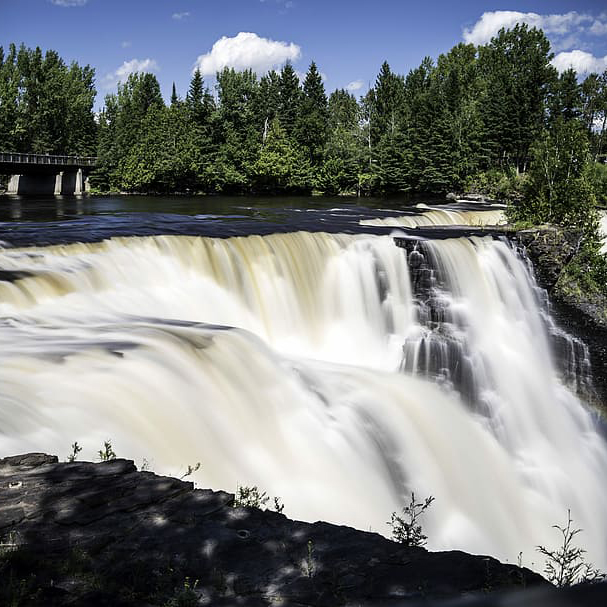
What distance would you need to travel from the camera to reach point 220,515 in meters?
3.75

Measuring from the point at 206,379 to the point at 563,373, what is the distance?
9000 millimetres

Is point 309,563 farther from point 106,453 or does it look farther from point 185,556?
point 106,453

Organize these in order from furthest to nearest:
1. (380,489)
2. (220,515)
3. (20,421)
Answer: (380,489) → (20,421) → (220,515)

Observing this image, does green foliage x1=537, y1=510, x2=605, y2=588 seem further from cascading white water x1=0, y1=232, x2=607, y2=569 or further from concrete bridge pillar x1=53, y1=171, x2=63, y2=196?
concrete bridge pillar x1=53, y1=171, x2=63, y2=196

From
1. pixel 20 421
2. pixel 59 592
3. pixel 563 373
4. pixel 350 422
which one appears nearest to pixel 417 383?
pixel 350 422

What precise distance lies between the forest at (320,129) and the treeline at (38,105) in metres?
0.15

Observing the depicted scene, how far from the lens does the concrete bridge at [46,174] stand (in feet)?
150

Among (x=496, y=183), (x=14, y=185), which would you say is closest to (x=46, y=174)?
(x=14, y=185)

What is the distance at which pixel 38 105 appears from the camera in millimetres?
65625

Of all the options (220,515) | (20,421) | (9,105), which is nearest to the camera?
(220,515)

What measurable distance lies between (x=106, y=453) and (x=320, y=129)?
2179 inches

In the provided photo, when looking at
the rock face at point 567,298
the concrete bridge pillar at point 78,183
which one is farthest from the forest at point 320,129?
the rock face at point 567,298

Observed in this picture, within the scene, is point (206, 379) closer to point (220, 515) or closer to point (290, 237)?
point (220, 515)

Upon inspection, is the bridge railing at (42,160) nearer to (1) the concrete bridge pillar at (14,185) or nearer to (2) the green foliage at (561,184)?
(1) the concrete bridge pillar at (14,185)
